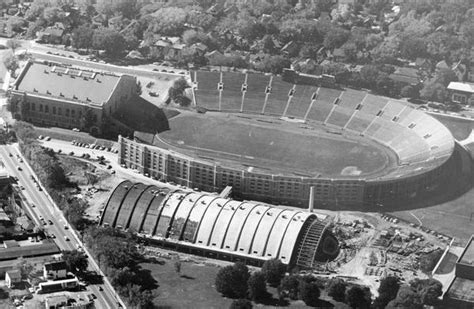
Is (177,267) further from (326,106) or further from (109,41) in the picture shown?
(109,41)

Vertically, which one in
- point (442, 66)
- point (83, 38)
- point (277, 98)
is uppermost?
point (442, 66)

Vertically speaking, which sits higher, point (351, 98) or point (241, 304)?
point (351, 98)

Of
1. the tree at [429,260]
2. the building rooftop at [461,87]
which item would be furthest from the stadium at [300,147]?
the building rooftop at [461,87]

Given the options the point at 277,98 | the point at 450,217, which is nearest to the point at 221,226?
the point at 450,217

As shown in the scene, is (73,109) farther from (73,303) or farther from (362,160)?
(73,303)

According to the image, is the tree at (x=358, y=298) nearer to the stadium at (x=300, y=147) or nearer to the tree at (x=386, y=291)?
the tree at (x=386, y=291)

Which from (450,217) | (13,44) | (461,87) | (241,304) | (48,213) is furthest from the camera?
(13,44)
